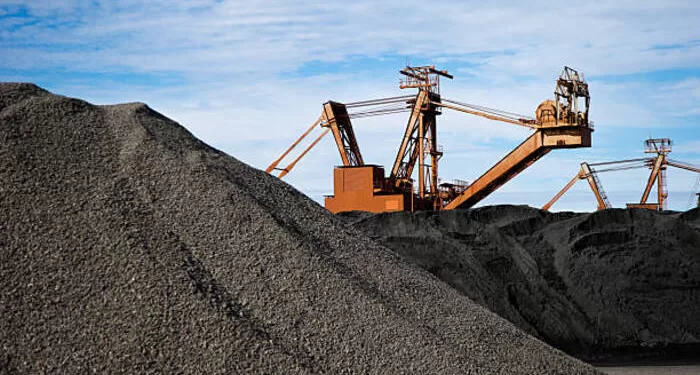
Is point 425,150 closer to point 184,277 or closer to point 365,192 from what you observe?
point 365,192

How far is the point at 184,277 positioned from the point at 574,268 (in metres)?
7.21

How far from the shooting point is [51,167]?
7039 mm

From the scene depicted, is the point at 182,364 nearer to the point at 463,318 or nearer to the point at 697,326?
the point at 463,318

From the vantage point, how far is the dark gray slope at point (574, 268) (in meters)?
10.5

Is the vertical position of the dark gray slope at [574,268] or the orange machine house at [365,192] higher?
the orange machine house at [365,192]

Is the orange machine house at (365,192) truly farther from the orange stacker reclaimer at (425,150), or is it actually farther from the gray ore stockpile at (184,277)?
the gray ore stockpile at (184,277)

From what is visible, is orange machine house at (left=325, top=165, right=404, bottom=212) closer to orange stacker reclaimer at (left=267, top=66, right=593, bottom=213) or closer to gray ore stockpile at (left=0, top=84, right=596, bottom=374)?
orange stacker reclaimer at (left=267, top=66, right=593, bottom=213)

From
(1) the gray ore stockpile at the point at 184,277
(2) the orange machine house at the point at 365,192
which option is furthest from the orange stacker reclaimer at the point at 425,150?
(1) the gray ore stockpile at the point at 184,277

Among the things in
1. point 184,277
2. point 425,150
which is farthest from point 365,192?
point 184,277

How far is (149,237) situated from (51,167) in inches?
49.1

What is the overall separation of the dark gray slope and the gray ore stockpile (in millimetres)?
3289

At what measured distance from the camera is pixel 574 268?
465 inches

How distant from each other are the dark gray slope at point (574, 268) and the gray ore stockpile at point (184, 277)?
10.8 feet

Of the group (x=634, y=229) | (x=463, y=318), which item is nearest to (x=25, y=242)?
(x=463, y=318)
